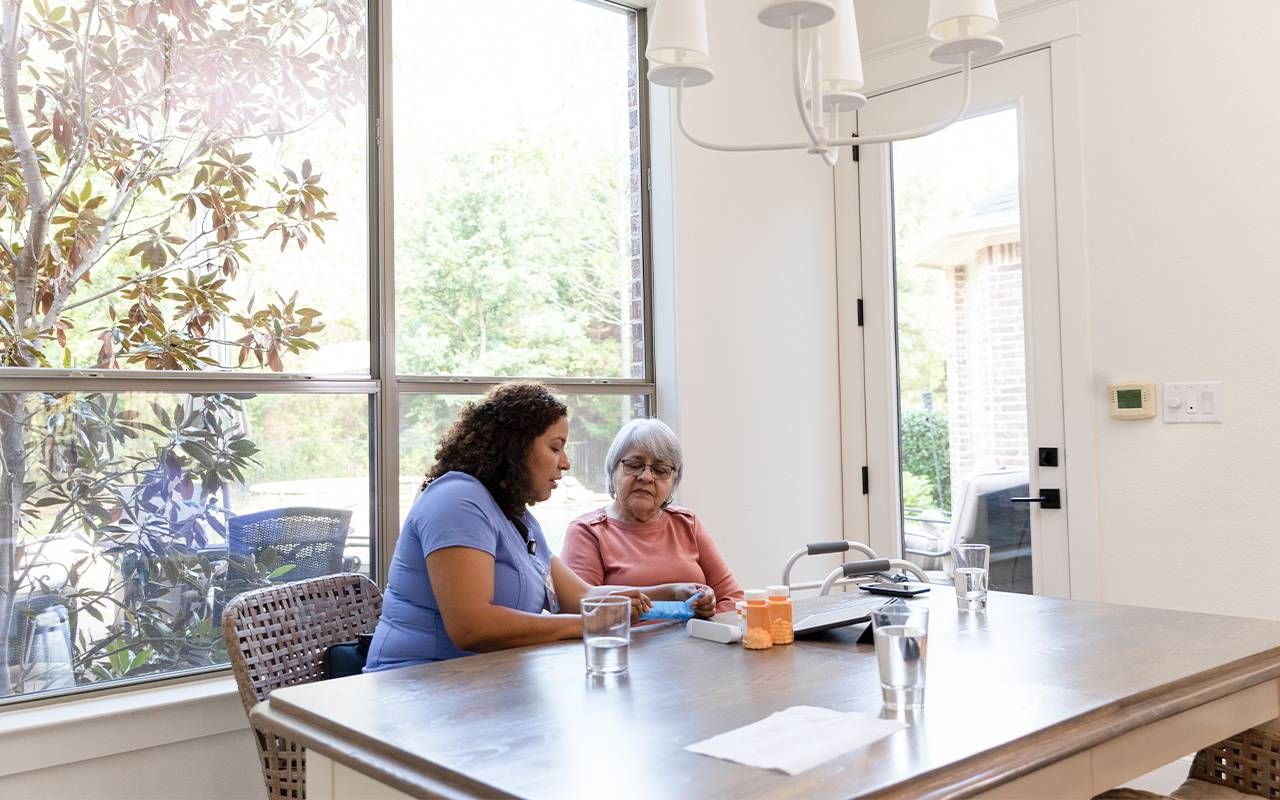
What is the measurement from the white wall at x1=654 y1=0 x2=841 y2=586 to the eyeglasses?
724 millimetres

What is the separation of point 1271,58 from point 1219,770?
7.13 feet

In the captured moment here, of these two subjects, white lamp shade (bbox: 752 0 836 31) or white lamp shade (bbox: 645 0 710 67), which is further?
white lamp shade (bbox: 645 0 710 67)

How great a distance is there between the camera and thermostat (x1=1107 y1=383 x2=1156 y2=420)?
10.6 ft

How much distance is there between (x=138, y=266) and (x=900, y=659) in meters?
2.07

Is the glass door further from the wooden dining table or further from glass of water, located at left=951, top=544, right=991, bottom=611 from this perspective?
the wooden dining table

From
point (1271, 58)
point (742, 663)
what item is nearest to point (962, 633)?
point (742, 663)

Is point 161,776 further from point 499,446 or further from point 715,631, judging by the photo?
point 715,631

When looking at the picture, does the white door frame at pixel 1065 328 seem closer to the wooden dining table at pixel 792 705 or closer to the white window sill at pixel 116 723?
the wooden dining table at pixel 792 705

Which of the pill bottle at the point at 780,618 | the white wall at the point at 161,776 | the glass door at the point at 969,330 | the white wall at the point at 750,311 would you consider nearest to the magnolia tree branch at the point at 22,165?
the white wall at the point at 161,776

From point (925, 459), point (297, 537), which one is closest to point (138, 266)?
point (297, 537)

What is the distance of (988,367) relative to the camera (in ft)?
12.0

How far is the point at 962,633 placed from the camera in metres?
2.01

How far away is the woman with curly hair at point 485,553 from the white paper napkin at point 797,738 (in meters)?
0.76

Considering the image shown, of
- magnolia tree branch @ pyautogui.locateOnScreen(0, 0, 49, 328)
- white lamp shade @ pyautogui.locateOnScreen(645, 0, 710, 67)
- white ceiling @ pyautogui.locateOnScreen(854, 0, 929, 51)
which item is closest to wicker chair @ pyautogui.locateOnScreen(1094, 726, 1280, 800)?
white lamp shade @ pyautogui.locateOnScreen(645, 0, 710, 67)
